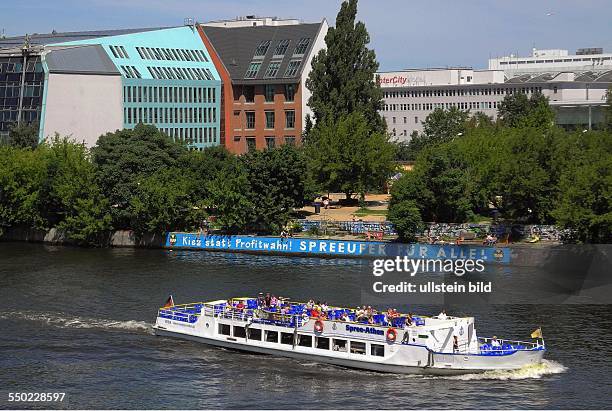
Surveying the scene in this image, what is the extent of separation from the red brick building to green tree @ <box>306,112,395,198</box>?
27.0 metres

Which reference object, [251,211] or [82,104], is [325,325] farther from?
[82,104]

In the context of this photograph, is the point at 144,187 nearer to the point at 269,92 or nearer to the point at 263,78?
the point at 263,78

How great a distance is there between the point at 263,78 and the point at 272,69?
7.73 feet

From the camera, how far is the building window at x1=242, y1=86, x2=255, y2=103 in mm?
152875

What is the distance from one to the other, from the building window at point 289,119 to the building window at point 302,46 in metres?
8.97

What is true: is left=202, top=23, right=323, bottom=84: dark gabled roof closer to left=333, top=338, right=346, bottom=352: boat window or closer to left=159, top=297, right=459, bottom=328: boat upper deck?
left=159, top=297, right=459, bottom=328: boat upper deck

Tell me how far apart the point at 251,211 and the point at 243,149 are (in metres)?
52.9

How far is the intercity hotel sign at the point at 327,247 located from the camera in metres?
90.8

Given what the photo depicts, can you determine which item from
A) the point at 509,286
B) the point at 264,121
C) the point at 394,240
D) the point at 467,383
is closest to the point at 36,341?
the point at 467,383

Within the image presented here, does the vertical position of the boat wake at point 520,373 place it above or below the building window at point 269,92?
below

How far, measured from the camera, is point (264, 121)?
152m

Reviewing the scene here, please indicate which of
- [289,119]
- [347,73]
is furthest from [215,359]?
[289,119]

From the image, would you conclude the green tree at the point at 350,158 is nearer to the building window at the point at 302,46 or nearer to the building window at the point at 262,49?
the building window at the point at 302,46

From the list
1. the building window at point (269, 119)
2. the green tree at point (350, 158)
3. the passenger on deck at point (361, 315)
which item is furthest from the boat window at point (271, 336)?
the building window at point (269, 119)
